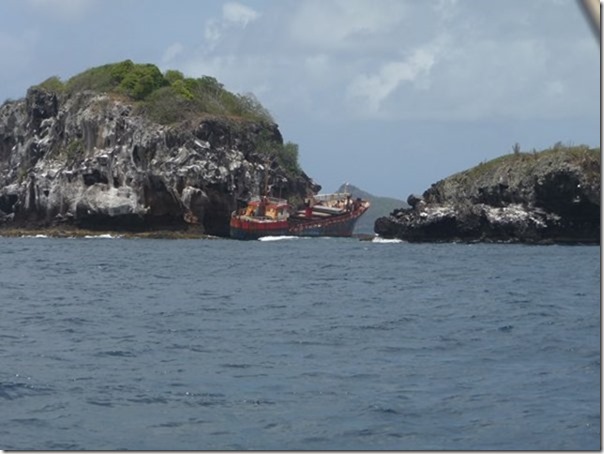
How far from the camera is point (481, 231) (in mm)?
85625

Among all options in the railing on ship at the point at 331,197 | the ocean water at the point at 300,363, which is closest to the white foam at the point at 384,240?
the railing on ship at the point at 331,197

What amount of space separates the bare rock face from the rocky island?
0.34 ft

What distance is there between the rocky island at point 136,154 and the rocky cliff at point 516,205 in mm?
18004

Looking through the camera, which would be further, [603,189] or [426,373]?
[426,373]

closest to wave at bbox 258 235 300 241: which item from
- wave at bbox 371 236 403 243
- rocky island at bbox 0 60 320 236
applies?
rocky island at bbox 0 60 320 236

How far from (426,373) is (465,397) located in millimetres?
2333

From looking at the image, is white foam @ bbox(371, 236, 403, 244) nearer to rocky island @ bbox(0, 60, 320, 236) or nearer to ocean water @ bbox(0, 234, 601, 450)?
rocky island @ bbox(0, 60, 320, 236)

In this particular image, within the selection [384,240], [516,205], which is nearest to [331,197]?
[384,240]

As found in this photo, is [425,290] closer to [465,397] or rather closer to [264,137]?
[465,397]

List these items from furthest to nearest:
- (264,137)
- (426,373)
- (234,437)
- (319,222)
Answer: (264,137), (319,222), (426,373), (234,437)

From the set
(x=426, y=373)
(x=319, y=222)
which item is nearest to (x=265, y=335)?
(x=426, y=373)

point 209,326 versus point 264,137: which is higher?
point 264,137

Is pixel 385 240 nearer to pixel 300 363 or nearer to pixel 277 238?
pixel 277 238

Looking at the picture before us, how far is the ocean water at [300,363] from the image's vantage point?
1753 centimetres
